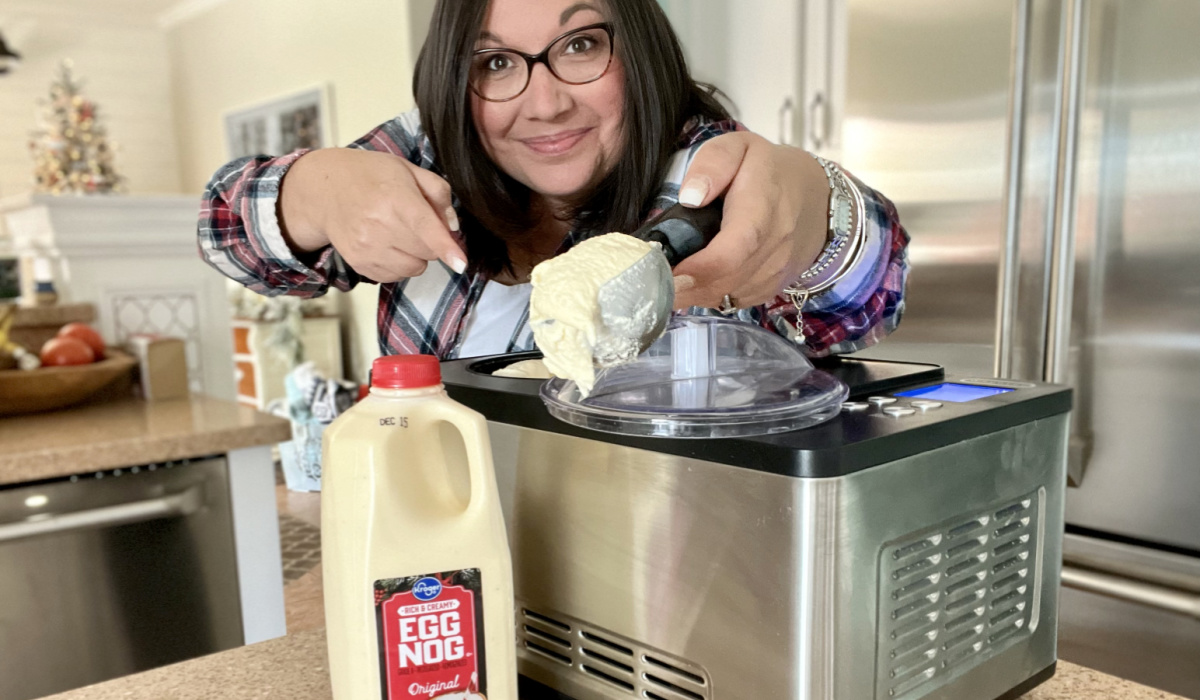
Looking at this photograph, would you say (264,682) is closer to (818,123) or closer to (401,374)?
(401,374)

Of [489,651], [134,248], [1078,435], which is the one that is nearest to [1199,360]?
[1078,435]

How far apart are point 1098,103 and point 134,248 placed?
6.94 feet

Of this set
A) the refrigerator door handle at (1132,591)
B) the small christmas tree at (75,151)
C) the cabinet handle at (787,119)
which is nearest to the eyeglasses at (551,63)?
the refrigerator door handle at (1132,591)

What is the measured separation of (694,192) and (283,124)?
4.52 m

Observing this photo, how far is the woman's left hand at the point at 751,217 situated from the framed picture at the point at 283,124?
366cm

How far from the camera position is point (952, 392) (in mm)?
605

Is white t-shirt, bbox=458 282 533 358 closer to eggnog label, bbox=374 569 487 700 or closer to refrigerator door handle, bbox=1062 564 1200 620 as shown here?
eggnog label, bbox=374 569 487 700

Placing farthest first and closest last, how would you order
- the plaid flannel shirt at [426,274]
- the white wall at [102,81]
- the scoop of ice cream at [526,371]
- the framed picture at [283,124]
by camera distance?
the white wall at [102,81] → the framed picture at [283,124] → the plaid flannel shirt at [426,274] → the scoop of ice cream at [526,371]

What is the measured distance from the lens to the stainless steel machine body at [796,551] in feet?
1.52

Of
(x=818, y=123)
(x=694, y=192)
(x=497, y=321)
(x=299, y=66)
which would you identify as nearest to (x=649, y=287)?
(x=694, y=192)

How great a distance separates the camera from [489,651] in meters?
0.54

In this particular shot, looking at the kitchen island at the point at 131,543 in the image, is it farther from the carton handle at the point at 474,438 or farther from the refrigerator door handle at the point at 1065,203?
the refrigerator door handle at the point at 1065,203

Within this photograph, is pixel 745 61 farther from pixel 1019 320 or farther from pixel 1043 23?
pixel 1019 320

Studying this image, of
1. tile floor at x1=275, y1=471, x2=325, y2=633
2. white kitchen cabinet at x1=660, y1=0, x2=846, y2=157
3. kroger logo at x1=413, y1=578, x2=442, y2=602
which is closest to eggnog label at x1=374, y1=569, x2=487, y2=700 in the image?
kroger logo at x1=413, y1=578, x2=442, y2=602
